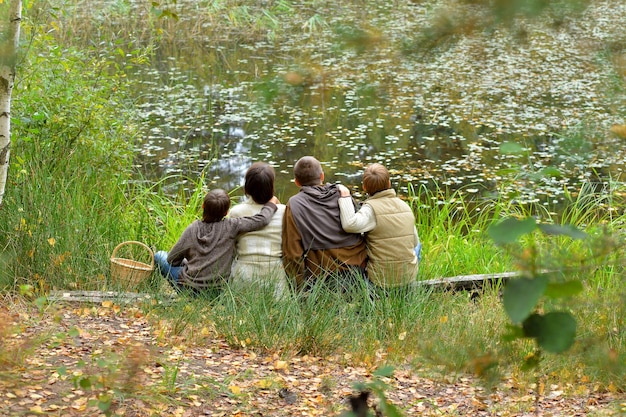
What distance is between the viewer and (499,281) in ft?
16.4

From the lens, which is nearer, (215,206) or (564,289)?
(564,289)

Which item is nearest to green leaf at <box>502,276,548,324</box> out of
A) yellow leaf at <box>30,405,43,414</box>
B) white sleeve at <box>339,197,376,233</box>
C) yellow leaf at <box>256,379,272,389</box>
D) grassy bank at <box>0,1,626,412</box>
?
grassy bank at <box>0,1,626,412</box>


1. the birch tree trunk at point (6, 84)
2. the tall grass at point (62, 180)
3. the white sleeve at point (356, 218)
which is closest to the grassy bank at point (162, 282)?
the tall grass at point (62, 180)

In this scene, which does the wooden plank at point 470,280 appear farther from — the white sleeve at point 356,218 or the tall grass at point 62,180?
the tall grass at point 62,180

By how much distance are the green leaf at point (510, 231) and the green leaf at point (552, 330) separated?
0.12m

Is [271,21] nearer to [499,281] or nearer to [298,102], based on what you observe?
[298,102]

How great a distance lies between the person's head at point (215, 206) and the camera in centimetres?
470

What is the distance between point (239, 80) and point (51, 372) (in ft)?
30.2

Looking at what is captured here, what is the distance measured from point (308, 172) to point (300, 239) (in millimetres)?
389

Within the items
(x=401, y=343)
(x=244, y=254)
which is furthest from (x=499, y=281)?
(x=244, y=254)

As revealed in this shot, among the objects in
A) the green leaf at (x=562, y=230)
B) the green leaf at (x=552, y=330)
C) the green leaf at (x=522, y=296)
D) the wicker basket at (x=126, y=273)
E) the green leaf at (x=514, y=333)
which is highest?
the green leaf at (x=562, y=230)

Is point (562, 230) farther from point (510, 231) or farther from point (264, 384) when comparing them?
point (264, 384)

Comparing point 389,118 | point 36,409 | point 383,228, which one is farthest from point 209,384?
point 389,118

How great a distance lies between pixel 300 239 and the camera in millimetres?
4734
